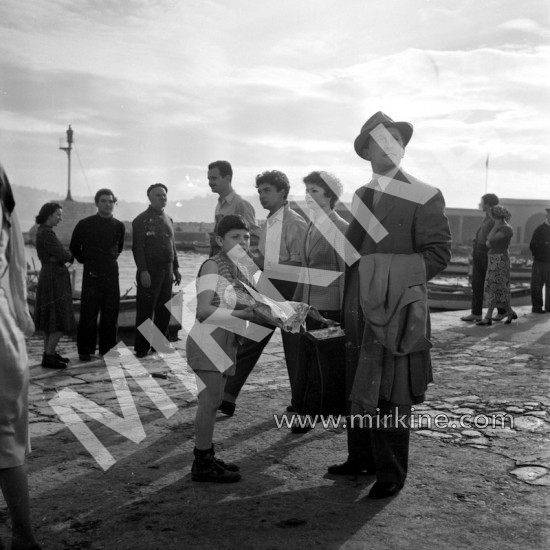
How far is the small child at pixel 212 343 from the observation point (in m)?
3.66

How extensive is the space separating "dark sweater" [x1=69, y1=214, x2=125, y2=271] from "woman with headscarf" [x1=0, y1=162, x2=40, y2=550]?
15.0 feet

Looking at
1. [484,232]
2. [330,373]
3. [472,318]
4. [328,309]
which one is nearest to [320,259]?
[328,309]

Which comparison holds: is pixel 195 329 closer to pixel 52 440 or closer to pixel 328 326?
pixel 328 326

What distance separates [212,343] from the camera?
3.71m

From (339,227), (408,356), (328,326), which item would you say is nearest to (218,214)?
(339,227)

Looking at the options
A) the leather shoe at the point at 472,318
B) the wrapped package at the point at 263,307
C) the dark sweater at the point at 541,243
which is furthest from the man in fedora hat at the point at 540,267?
the wrapped package at the point at 263,307

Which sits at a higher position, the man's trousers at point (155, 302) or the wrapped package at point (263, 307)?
the wrapped package at point (263, 307)

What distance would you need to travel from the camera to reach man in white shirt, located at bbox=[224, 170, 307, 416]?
201 inches

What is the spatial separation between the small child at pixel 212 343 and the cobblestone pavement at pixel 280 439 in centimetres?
16

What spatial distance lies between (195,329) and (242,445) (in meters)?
1.13

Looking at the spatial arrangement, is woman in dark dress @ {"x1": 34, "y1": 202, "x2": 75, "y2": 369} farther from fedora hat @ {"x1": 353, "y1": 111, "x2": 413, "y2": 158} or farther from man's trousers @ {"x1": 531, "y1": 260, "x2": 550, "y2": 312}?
man's trousers @ {"x1": 531, "y1": 260, "x2": 550, "y2": 312}

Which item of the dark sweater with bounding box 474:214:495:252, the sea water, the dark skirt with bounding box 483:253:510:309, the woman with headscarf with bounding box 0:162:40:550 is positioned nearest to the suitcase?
the woman with headscarf with bounding box 0:162:40:550

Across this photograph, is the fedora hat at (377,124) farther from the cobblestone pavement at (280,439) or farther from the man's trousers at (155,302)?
the man's trousers at (155,302)

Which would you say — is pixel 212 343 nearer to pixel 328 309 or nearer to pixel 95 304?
pixel 328 309
